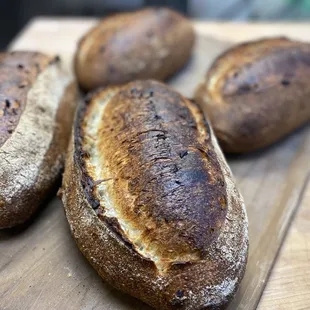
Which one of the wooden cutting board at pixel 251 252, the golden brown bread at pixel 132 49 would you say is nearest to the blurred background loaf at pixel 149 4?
the golden brown bread at pixel 132 49

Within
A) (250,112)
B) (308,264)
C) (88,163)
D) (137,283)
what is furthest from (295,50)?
(137,283)

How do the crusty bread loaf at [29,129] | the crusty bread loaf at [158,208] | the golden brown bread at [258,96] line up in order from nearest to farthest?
the crusty bread loaf at [158,208], the crusty bread loaf at [29,129], the golden brown bread at [258,96]

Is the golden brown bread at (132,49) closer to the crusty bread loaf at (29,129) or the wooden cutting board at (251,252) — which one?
the crusty bread loaf at (29,129)

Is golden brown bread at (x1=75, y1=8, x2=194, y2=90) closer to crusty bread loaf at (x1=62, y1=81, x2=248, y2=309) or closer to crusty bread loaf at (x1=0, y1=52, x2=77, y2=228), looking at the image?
crusty bread loaf at (x1=0, y1=52, x2=77, y2=228)

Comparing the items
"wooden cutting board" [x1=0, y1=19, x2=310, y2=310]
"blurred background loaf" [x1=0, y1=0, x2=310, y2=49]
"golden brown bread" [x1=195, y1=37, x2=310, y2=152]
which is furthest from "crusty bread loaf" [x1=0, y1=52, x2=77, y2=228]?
"blurred background loaf" [x1=0, y1=0, x2=310, y2=49]

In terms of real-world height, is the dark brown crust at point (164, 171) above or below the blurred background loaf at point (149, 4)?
above

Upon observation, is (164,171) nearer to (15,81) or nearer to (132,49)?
(15,81)
